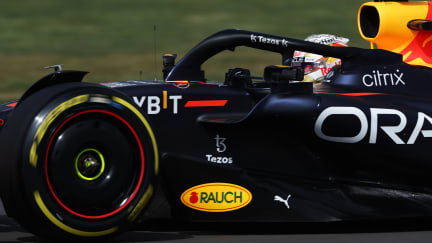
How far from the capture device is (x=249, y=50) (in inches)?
697

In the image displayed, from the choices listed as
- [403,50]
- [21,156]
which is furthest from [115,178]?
[403,50]

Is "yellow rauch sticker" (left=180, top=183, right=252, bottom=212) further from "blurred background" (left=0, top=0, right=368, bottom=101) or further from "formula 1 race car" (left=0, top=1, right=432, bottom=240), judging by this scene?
"blurred background" (left=0, top=0, right=368, bottom=101)

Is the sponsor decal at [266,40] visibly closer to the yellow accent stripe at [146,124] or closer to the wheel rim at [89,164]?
the yellow accent stripe at [146,124]

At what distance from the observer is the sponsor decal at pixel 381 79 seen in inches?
229

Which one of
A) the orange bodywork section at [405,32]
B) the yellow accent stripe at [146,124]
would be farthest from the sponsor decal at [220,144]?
the orange bodywork section at [405,32]

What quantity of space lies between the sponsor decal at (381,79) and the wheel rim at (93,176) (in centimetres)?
196

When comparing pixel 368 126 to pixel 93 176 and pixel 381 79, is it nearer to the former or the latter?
pixel 381 79

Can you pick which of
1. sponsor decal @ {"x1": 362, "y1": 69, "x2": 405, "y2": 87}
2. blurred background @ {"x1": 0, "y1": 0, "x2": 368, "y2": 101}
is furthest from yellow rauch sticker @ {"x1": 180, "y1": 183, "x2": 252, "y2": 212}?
blurred background @ {"x1": 0, "y1": 0, "x2": 368, "y2": 101}

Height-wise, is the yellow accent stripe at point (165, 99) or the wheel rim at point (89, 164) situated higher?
the yellow accent stripe at point (165, 99)

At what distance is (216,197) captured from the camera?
17.0ft

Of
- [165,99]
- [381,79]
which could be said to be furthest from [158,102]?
[381,79]

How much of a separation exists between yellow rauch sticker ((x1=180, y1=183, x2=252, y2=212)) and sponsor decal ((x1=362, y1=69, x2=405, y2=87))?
1262 millimetres

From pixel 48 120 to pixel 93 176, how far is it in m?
0.42

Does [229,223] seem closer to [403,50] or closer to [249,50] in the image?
[403,50]
